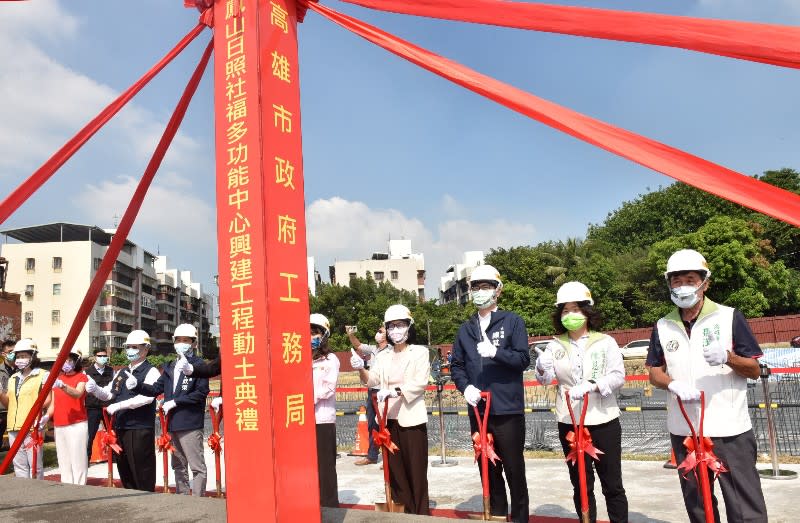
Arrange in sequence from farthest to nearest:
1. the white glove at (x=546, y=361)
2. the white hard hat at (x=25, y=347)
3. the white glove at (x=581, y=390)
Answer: the white hard hat at (x=25, y=347) → the white glove at (x=546, y=361) → the white glove at (x=581, y=390)

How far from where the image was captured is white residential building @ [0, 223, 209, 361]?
5303cm

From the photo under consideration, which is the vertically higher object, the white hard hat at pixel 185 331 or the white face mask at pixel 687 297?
the white hard hat at pixel 185 331

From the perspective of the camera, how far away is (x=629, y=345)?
3152 cm

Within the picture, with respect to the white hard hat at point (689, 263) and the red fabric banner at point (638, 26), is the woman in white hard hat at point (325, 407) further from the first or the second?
the red fabric banner at point (638, 26)

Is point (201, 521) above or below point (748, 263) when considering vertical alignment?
below

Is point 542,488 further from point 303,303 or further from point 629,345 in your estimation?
point 629,345

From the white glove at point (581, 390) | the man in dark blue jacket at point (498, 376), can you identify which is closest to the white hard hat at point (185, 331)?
the man in dark blue jacket at point (498, 376)

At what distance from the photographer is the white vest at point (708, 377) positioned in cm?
324

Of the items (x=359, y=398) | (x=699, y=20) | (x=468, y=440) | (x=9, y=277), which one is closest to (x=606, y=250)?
(x=359, y=398)

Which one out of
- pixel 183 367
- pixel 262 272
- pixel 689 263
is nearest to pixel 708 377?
pixel 689 263

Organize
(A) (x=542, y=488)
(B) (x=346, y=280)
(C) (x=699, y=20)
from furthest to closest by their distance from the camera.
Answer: (B) (x=346, y=280) < (A) (x=542, y=488) < (C) (x=699, y=20)

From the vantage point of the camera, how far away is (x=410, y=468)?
4586mm

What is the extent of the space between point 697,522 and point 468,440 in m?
6.88

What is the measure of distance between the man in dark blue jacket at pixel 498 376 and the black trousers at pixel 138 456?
3232 mm
